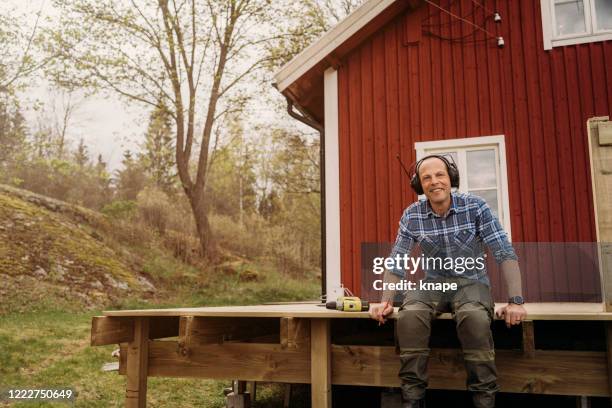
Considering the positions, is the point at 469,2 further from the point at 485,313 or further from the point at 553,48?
the point at 485,313

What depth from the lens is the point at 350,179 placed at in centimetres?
697

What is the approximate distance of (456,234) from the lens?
3.32 metres

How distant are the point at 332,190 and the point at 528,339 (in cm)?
392

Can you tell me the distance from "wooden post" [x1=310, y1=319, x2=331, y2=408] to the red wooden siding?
116 inches

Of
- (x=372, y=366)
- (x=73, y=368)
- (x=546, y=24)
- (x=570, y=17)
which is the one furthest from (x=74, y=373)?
(x=570, y=17)

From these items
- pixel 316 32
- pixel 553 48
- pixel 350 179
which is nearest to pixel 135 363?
pixel 350 179

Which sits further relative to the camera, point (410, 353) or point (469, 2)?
point (469, 2)

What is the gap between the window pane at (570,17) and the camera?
645 centimetres

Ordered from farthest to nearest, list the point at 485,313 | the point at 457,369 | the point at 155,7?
the point at 155,7 < the point at 457,369 < the point at 485,313

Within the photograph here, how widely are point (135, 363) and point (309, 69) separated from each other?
14.3 ft

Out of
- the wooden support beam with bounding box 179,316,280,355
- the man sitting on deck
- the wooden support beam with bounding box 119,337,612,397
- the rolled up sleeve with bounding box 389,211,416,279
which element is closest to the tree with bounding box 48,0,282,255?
the wooden support beam with bounding box 179,316,280,355

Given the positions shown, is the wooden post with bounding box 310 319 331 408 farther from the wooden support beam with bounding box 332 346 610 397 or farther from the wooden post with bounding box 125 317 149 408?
the wooden post with bounding box 125 317 149 408

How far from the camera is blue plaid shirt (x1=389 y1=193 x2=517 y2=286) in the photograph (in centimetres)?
325

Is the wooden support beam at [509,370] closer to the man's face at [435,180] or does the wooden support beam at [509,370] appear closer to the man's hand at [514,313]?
the man's hand at [514,313]
